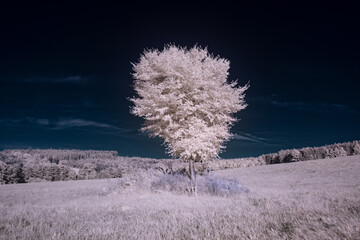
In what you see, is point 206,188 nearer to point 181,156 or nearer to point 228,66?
point 181,156

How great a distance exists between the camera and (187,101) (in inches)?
446

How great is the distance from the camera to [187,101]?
37.2ft

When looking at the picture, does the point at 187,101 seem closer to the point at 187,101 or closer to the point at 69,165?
the point at 187,101

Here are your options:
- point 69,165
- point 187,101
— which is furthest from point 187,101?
point 69,165

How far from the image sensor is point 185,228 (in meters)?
3.82

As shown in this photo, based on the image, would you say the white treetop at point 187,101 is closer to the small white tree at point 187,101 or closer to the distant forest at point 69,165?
the small white tree at point 187,101

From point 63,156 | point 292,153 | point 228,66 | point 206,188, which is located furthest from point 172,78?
point 292,153

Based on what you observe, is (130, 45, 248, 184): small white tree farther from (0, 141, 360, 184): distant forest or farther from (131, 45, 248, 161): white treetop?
(0, 141, 360, 184): distant forest

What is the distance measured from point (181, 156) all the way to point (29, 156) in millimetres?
34372

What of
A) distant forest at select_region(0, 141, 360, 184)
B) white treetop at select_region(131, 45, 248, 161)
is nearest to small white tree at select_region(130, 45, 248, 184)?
white treetop at select_region(131, 45, 248, 161)

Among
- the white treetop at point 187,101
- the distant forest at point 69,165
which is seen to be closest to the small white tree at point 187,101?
the white treetop at point 187,101

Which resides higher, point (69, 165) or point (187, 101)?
point (187, 101)

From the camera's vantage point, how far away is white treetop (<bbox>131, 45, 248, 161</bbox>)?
11.2 meters

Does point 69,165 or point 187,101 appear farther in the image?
point 69,165
